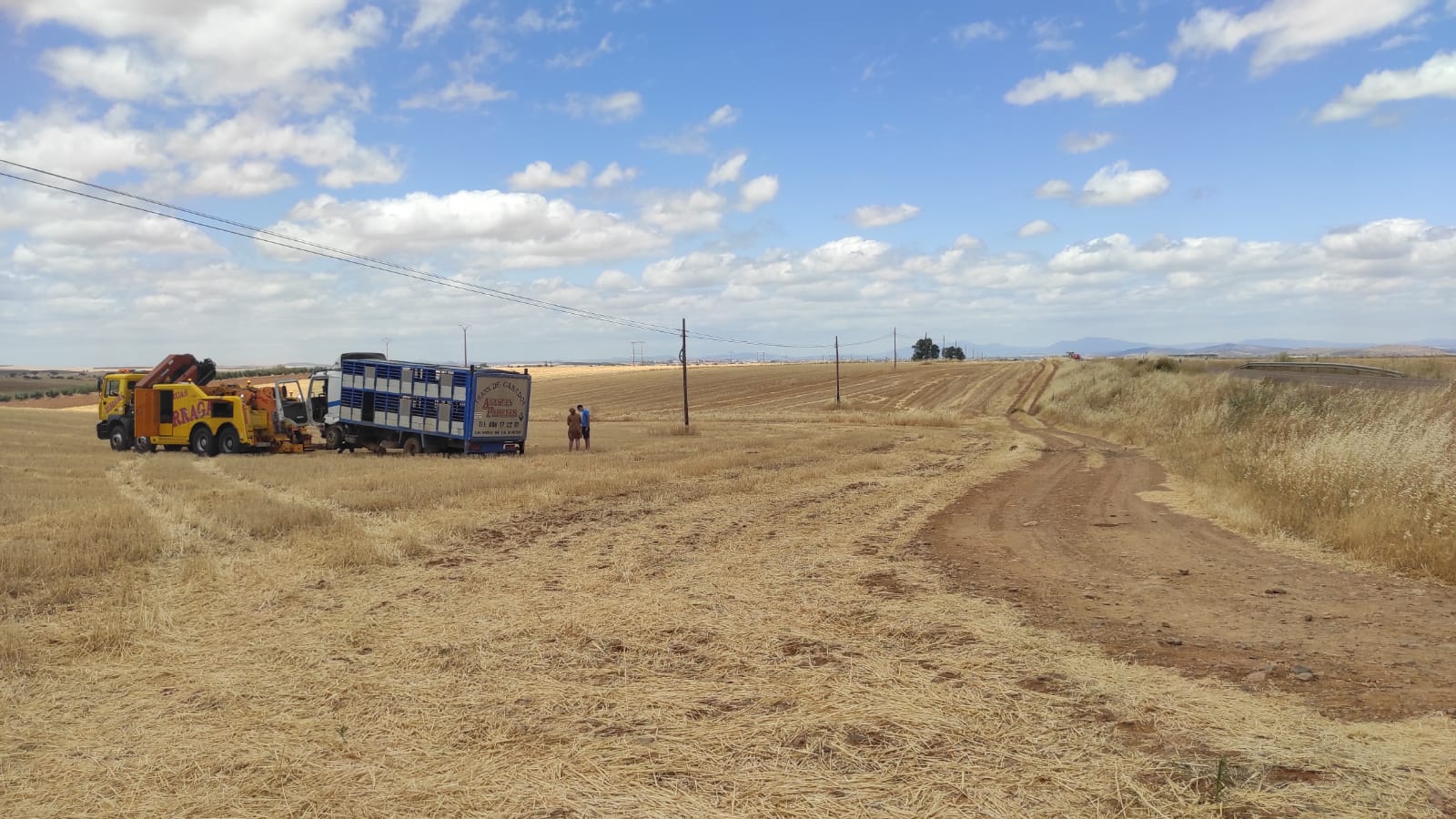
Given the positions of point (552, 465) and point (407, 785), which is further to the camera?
point (552, 465)

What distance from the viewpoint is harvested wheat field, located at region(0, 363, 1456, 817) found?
4539 mm

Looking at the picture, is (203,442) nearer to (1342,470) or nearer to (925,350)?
(1342,470)

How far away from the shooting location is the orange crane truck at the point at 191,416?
95.7 feet

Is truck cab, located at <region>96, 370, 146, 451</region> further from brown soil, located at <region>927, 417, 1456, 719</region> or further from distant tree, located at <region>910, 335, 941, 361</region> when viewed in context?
distant tree, located at <region>910, 335, 941, 361</region>

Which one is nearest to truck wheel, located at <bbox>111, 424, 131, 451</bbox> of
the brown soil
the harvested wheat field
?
the harvested wheat field

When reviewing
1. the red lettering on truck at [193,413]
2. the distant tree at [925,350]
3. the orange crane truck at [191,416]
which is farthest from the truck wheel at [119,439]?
the distant tree at [925,350]

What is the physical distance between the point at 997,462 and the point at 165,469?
21.4 m

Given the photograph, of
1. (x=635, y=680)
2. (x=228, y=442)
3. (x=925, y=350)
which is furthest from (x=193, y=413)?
(x=925, y=350)

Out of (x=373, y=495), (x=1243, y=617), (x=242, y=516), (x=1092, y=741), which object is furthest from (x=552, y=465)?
(x=1092, y=741)

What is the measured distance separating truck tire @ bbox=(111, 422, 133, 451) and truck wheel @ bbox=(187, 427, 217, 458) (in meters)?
2.55

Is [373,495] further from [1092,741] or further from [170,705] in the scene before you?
[1092,741]

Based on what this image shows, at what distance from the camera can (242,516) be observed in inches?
521

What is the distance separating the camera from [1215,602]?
8.18m

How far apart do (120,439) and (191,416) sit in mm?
2996
